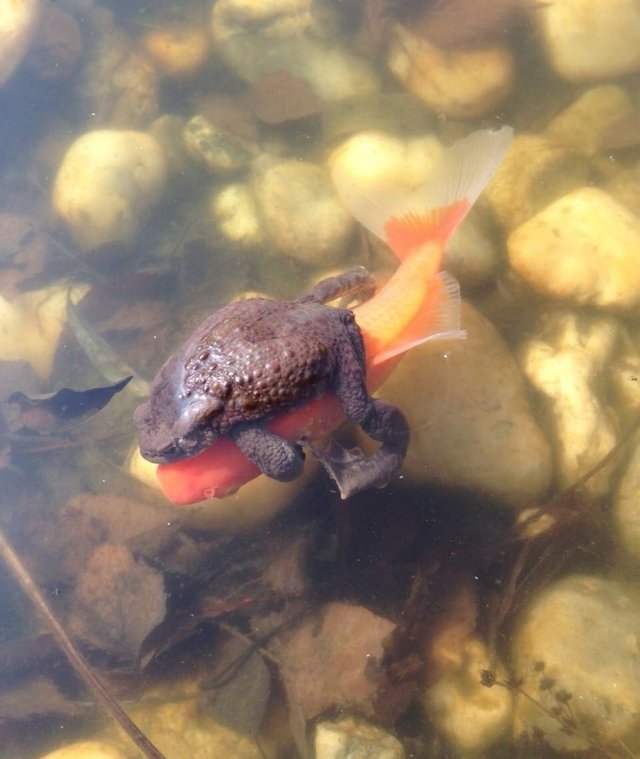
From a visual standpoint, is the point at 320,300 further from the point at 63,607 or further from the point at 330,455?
the point at 63,607

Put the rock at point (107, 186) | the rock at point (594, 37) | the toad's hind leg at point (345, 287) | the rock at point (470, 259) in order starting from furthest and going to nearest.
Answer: the rock at point (107, 186)
the rock at point (594, 37)
the rock at point (470, 259)
the toad's hind leg at point (345, 287)

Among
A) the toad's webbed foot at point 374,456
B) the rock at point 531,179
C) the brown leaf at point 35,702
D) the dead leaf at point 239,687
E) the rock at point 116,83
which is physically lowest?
the brown leaf at point 35,702

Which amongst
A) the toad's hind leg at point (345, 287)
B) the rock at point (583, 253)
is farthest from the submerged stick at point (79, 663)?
the rock at point (583, 253)

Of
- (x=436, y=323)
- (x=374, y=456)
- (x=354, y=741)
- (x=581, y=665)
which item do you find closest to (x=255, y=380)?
(x=374, y=456)

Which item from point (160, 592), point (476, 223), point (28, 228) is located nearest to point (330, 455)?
point (160, 592)

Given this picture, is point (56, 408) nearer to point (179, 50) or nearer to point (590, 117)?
point (179, 50)

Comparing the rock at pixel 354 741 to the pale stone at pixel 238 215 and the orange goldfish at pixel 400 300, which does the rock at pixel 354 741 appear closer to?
the orange goldfish at pixel 400 300
